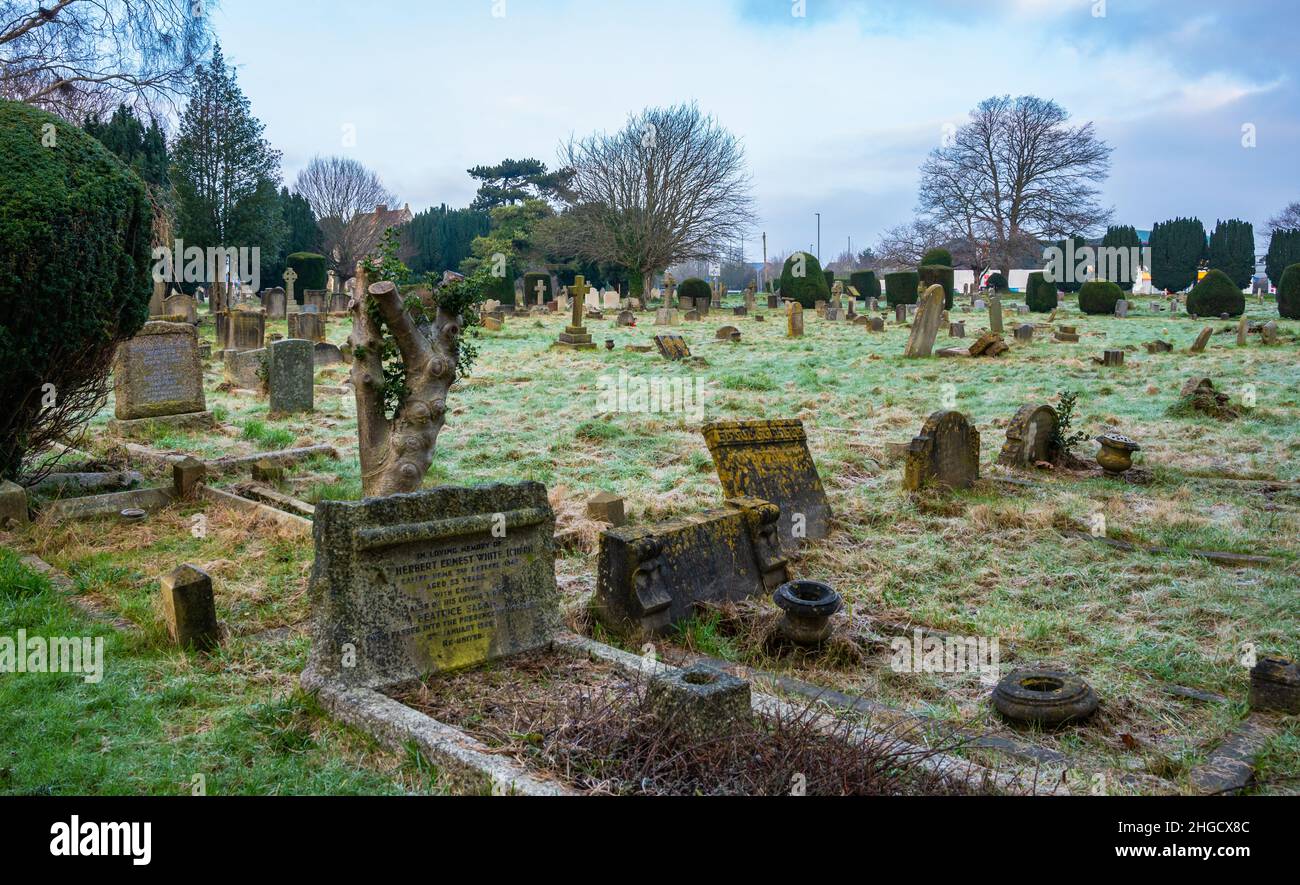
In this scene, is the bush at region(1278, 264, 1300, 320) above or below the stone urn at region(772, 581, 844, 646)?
above

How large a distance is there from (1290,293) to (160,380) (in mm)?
32060

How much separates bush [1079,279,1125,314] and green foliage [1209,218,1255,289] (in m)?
22.2

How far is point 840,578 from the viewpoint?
7.15m

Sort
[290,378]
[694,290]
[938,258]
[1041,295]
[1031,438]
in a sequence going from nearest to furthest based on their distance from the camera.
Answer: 1. [1031,438]
2. [290,378]
3. [1041,295]
4. [694,290]
5. [938,258]

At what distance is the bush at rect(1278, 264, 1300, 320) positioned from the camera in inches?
1166

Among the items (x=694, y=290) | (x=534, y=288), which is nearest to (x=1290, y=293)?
(x=694, y=290)

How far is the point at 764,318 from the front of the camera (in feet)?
113

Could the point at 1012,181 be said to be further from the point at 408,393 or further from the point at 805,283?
the point at 408,393

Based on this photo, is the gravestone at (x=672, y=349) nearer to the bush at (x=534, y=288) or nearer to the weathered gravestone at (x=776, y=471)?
the weathered gravestone at (x=776, y=471)

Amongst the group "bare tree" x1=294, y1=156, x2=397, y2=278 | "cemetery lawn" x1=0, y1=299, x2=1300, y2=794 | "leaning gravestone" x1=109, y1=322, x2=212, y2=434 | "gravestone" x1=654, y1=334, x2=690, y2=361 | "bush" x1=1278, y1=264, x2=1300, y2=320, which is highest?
"bare tree" x1=294, y1=156, x2=397, y2=278

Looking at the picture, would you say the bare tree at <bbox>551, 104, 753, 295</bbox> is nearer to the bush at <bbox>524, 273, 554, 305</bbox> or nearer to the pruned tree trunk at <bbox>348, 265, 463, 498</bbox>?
the bush at <bbox>524, 273, 554, 305</bbox>

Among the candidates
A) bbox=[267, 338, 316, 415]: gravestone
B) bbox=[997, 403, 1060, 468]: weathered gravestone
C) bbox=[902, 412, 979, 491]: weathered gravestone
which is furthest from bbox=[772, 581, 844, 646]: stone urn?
bbox=[267, 338, 316, 415]: gravestone

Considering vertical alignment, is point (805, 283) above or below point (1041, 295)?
above
